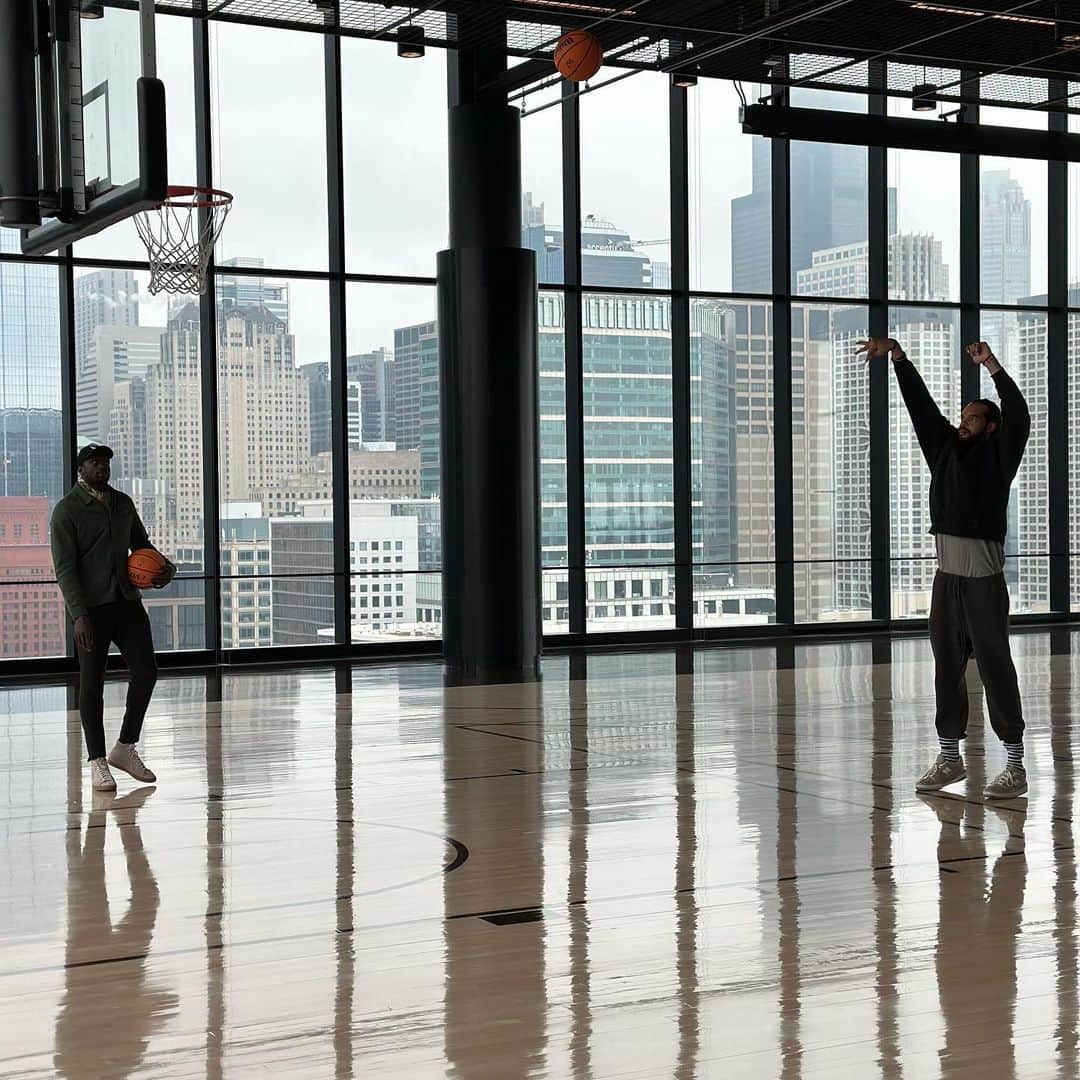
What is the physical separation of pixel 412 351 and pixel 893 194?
5727mm

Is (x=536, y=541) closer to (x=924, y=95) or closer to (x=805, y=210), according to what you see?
(x=924, y=95)

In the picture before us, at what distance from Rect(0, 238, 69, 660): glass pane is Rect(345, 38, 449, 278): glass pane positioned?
276cm

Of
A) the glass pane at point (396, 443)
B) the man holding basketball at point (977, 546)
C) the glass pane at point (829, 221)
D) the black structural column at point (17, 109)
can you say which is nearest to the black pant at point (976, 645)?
the man holding basketball at point (977, 546)

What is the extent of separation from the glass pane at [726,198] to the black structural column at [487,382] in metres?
3.27

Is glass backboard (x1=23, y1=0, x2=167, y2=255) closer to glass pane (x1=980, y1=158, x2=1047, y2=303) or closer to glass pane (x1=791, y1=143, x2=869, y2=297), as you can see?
glass pane (x1=791, y1=143, x2=869, y2=297)

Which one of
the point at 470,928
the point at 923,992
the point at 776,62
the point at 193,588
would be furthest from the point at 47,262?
the point at 923,992

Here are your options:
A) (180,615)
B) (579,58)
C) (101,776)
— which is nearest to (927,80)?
(579,58)

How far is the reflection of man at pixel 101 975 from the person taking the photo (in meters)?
3.27

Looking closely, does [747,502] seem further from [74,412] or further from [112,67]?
[112,67]

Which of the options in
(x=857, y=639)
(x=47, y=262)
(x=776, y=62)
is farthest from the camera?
(x=857, y=639)

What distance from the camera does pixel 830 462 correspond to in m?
16.0

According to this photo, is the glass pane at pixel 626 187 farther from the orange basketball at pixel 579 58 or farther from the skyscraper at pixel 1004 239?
the orange basketball at pixel 579 58

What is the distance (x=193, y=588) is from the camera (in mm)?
13109

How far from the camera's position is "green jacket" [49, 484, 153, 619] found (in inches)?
260
